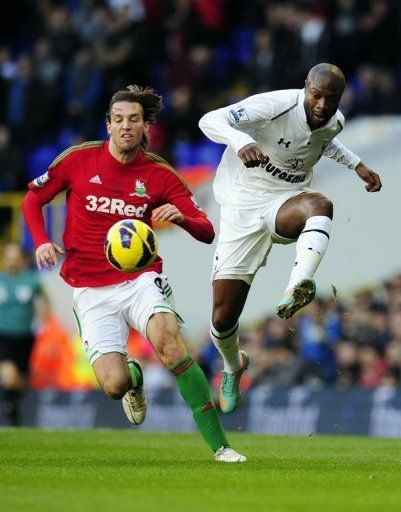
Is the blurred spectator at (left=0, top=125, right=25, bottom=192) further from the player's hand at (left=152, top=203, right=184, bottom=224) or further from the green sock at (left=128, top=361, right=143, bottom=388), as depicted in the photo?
the player's hand at (left=152, top=203, right=184, bottom=224)

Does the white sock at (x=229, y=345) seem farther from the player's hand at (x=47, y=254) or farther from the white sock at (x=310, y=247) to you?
the player's hand at (x=47, y=254)

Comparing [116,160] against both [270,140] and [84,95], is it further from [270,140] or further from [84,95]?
[84,95]

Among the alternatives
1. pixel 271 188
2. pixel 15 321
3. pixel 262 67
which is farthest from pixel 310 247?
pixel 262 67

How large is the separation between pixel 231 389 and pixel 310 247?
2262 millimetres

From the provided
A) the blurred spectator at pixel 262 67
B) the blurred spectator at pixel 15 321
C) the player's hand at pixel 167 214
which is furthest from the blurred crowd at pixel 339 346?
→ the player's hand at pixel 167 214

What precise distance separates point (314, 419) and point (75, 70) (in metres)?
9.07

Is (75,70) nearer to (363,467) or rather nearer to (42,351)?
(42,351)

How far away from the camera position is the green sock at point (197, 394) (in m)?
9.18

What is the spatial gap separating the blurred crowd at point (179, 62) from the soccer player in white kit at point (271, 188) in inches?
323

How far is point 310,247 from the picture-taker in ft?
32.3

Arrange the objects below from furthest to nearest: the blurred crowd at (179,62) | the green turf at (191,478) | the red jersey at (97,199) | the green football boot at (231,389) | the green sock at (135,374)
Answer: the blurred crowd at (179,62)
the green football boot at (231,389)
the green sock at (135,374)
the red jersey at (97,199)
the green turf at (191,478)

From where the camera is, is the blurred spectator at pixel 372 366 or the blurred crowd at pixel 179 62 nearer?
the blurred spectator at pixel 372 366

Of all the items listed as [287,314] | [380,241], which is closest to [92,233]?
[287,314]

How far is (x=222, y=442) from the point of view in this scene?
9328mm
